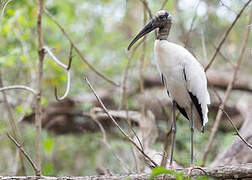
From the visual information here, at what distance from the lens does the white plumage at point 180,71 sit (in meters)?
3.18

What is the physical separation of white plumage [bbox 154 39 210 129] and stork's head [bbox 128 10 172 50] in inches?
3.1

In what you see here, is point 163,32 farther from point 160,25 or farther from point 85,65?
point 85,65

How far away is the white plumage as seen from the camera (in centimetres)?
318

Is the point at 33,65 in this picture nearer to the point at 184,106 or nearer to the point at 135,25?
the point at 184,106

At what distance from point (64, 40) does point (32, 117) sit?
4.12 feet

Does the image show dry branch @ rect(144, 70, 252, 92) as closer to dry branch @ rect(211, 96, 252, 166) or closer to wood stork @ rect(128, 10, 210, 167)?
dry branch @ rect(211, 96, 252, 166)

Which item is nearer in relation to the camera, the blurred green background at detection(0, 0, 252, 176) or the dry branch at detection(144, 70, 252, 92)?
the blurred green background at detection(0, 0, 252, 176)

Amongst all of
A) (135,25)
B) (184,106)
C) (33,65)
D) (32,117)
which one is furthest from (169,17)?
(135,25)

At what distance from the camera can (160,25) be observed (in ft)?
10.6

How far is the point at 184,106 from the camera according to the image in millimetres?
3496

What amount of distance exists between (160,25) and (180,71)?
0.40 meters

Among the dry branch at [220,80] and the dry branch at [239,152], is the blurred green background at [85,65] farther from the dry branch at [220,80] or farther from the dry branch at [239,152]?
the dry branch at [239,152]

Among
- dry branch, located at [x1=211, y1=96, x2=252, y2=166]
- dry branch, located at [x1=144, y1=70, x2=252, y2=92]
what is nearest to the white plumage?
dry branch, located at [x1=211, y1=96, x2=252, y2=166]

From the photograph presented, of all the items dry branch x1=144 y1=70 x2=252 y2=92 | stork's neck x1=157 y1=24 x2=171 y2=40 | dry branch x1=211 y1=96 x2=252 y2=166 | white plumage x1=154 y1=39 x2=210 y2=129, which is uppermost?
stork's neck x1=157 y1=24 x2=171 y2=40
